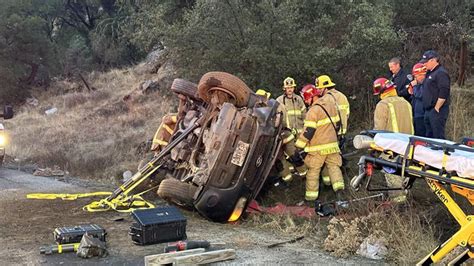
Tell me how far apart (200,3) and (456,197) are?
6941mm

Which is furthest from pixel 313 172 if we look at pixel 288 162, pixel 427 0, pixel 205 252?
pixel 427 0

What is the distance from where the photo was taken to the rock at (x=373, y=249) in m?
5.37

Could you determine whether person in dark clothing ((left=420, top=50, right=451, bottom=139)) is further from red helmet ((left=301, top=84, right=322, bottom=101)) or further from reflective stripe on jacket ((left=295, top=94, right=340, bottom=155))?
red helmet ((left=301, top=84, right=322, bottom=101))

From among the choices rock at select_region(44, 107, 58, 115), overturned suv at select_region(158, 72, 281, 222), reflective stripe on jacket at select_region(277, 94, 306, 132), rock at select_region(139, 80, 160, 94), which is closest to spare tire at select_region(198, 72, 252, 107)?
overturned suv at select_region(158, 72, 281, 222)

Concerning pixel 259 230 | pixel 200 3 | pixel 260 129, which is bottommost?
pixel 259 230

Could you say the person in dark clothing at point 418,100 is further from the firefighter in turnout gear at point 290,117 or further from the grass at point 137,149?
the firefighter in turnout gear at point 290,117

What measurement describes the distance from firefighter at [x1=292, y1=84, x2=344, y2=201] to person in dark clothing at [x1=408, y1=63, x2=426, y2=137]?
131cm

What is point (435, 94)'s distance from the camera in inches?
292

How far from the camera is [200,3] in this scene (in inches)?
457

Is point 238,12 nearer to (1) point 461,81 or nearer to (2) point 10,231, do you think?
(1) point 461,81

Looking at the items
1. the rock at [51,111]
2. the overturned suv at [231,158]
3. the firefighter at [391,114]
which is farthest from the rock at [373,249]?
the rock at [51,111]

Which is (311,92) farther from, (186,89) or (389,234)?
(389,234)

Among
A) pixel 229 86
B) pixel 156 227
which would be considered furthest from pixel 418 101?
pixel 156 227

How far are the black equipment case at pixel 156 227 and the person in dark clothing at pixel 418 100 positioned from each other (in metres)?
3.93
